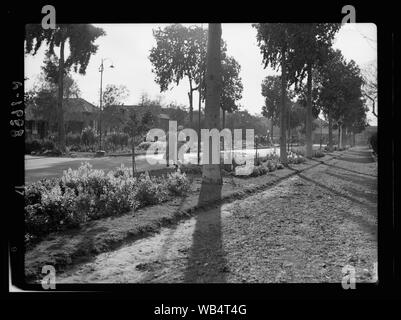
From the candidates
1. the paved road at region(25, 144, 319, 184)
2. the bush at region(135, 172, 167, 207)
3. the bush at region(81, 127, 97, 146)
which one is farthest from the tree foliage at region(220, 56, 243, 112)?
the bush at region(135, 172, 167, 207)

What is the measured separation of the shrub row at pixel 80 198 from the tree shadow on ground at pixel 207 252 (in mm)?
1731

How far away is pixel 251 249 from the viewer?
5.95 m

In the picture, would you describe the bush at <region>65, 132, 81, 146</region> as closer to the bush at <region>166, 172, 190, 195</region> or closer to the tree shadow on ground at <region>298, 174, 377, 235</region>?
the bush at <region>166, 172, 190, 195</region>

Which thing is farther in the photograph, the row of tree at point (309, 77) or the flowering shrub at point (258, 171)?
the row of tree at point (309, 77)

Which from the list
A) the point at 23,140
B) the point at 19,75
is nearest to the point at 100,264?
the point at 23,140

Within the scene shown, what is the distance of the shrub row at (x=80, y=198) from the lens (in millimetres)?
6402

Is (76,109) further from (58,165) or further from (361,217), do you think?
(361,217)

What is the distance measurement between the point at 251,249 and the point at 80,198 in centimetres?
365

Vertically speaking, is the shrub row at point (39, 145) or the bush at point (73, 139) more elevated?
the bush at point (73, 139)

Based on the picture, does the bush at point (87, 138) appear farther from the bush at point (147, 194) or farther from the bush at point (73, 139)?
the bush at point (147, 194)

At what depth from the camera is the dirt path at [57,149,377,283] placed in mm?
4711

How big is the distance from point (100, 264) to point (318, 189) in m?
10.9

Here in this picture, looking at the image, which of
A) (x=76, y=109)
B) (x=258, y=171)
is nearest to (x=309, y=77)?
(x=258, y=171)

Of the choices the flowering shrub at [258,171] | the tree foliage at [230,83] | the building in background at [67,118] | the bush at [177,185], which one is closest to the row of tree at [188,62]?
the tree foliage at [230,83]
